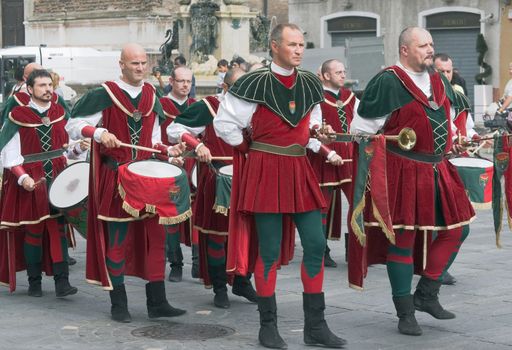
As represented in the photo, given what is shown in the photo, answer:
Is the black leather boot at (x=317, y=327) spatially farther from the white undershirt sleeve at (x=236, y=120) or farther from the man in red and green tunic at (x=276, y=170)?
the white undershirt sleeve at (x=236, y=120)

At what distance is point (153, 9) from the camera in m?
44.5

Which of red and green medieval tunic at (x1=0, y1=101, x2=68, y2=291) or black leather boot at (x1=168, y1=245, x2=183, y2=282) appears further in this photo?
black leather boot at (x1=168, y1=245, x2=183, y2=282)

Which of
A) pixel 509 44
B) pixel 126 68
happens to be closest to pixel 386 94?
pixel 126 68

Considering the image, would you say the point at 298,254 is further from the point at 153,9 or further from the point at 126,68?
the point at 153,9

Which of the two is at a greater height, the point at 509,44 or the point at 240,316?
the point at 509,44

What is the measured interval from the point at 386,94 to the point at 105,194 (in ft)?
7.08

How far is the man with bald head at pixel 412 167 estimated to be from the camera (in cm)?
850

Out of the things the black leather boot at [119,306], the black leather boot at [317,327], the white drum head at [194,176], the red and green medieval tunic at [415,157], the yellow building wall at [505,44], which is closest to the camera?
the black leather boot at [317,327]

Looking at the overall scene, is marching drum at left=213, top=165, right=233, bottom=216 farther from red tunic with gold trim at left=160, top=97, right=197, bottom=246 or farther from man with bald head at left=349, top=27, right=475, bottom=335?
red tunic with gold trim at left=160, top=97, right=197, bottom=246

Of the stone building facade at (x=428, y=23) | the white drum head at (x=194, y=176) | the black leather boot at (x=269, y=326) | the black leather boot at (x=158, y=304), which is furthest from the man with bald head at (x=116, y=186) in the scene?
the stone building facade at (x=428, y=23)

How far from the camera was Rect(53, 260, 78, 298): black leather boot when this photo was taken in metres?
10.3

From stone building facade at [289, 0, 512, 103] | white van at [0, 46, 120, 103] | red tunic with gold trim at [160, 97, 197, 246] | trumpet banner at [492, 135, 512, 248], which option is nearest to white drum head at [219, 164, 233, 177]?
red tunic with gold trim at [160, 97, 197, 246]

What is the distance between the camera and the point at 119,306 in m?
9.30

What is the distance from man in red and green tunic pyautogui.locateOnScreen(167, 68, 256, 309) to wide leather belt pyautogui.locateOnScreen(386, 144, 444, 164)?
1.61 metres
